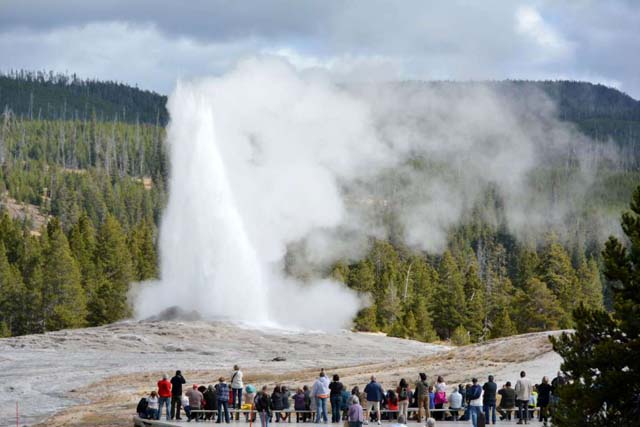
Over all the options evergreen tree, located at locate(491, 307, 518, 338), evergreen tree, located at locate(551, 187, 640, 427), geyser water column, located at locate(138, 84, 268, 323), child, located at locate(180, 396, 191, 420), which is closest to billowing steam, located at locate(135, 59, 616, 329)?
geyser water column, located at locate(138, 84, 268, 323)

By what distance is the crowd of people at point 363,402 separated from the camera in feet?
87.2

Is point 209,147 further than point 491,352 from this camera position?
Yes

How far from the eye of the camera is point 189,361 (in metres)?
49.5

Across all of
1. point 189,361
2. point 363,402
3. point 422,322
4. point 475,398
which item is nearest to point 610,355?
point 475,398

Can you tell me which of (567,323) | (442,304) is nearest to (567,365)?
(567,323)

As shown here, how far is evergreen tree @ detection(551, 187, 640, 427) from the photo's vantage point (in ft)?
60.2

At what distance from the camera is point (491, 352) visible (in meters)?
45.1

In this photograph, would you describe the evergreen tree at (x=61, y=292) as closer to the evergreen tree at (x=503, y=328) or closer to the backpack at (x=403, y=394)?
the evergreen tree at (x=503, y=328)

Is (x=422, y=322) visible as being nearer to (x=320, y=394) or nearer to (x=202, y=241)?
(x=202, y=241)

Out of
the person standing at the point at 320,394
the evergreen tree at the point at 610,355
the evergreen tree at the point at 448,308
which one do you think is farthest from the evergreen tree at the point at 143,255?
the evergreen tree at the point at 610,355

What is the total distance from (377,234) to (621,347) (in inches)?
5006

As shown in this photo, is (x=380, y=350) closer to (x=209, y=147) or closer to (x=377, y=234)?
(x=209, y=147)

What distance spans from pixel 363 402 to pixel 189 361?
73.2 ft

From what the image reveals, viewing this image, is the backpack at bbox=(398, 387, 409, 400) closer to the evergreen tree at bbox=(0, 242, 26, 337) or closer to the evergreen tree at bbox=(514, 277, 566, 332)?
the evergreen tree at bbox=(514, 277, 566, 332)
